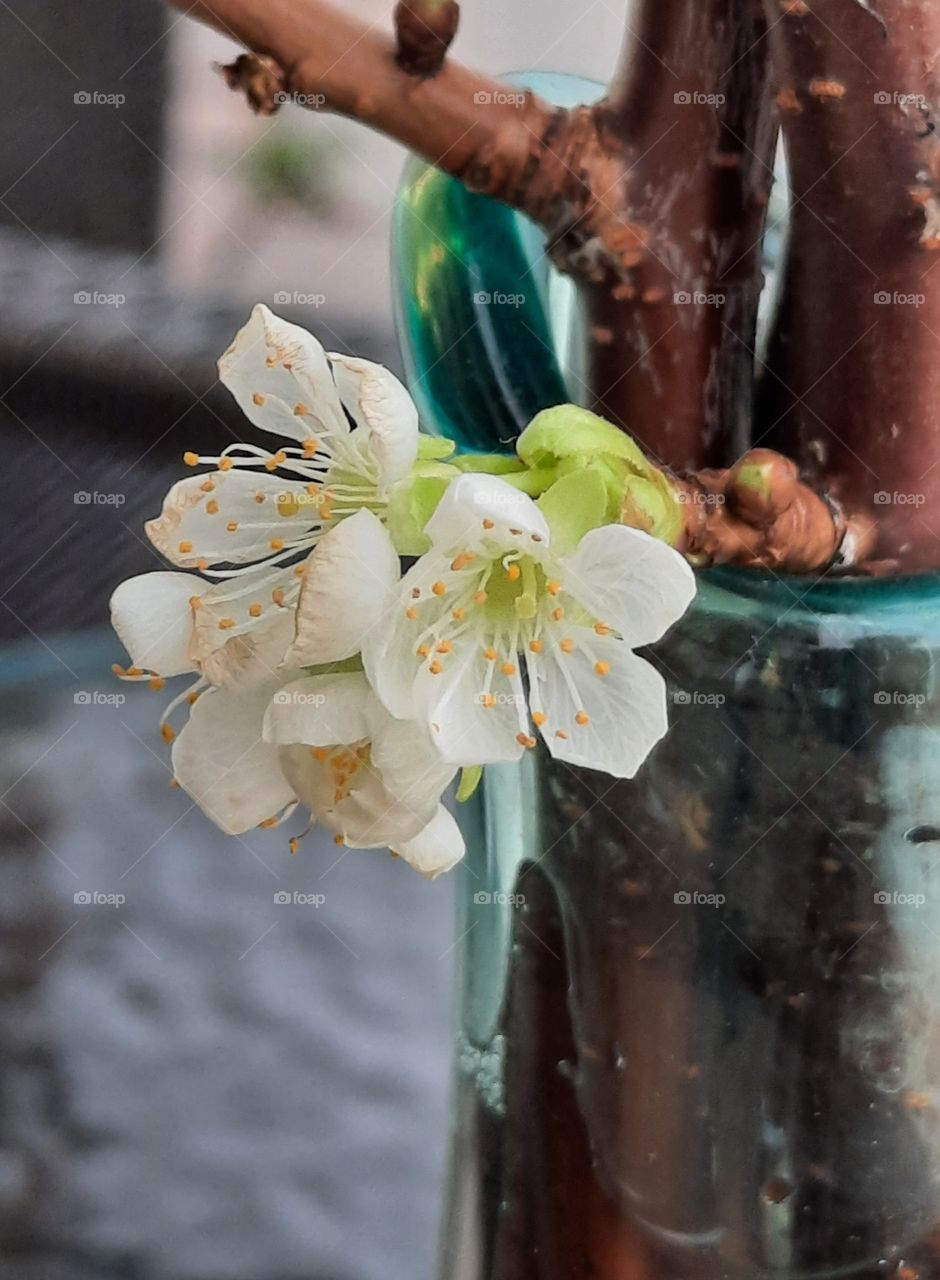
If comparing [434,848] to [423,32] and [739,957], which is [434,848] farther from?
[423,32]

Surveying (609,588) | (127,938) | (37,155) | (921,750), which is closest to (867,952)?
(921,750)

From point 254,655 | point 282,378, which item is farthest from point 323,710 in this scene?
point 282,378

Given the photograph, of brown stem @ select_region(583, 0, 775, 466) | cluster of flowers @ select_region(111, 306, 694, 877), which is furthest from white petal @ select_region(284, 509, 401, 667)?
brown stem @ select_region(583, 0, 775, 466)

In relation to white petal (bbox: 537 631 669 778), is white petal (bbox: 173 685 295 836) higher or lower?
lower

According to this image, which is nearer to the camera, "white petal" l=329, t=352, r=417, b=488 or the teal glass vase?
"white petal" l=329, t=352, r=417, b=488

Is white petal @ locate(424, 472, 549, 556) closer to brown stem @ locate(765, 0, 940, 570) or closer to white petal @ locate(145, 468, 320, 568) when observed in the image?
white petal @ locate(145, 468, 320, 568)

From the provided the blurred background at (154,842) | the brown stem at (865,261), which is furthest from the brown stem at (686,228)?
the blurred background at (154,842)

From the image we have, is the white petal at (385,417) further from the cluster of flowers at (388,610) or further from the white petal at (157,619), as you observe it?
the white petal at (157,619)
